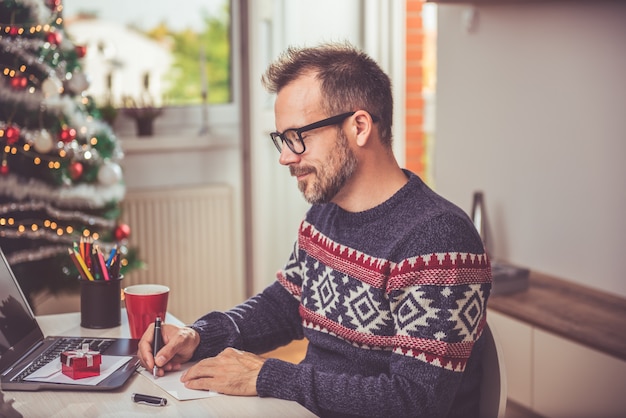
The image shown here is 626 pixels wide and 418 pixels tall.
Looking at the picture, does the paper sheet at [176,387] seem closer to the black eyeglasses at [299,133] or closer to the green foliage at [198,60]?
the black eyeglasses at [299,133]

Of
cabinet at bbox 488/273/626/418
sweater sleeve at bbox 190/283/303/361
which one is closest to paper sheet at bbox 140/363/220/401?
sweater sleeve at bbox 190/283/303/361

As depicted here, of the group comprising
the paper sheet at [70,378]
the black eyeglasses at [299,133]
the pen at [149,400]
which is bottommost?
the pen at [149,400]

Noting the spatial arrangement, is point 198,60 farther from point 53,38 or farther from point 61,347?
point 61,347

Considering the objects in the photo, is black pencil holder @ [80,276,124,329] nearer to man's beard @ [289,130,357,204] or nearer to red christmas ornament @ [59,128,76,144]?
man's beard @ [289,130,357,204]

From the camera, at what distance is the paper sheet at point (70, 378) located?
1.32 m

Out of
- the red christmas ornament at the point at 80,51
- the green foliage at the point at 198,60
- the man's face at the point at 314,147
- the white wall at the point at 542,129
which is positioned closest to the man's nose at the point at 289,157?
the man's face at the point at 314,147

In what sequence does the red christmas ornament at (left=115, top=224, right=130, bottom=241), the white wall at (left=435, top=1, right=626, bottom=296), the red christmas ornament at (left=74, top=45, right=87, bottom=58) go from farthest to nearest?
the red christmas ornament at (left=115, top=224, right=130, bottom=241), the red christmas ornament at (left=74, top=45, right=87, bottom=58), the white wall at (left=435, top=1, right=626, bottom=296)

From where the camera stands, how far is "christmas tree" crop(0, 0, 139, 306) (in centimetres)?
275

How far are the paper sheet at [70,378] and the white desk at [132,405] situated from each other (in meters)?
0.03

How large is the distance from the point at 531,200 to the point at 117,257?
179cm

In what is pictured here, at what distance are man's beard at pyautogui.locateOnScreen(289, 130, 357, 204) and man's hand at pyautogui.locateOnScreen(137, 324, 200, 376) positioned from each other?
34 cm

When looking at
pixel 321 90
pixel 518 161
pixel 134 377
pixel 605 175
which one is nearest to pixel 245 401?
pixel 134 377

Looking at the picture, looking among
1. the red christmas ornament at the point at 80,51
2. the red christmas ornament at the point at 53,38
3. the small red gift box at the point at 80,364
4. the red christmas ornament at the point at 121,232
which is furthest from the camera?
the red christmas ornament at the point at 121,232

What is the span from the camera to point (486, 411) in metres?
1.43
